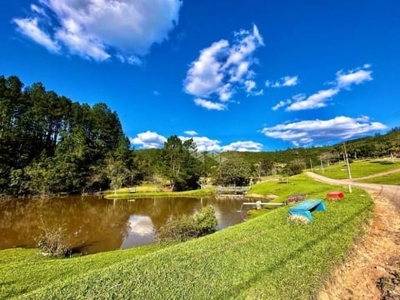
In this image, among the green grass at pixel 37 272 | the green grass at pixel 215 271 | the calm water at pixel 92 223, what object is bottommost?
the calm water at pixel 92 223

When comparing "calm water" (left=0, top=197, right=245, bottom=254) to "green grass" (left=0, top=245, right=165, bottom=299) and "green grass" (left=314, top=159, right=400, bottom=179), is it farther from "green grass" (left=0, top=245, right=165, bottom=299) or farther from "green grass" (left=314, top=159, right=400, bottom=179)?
"green grass" (left=314, top=159, right=400, bottom=179)

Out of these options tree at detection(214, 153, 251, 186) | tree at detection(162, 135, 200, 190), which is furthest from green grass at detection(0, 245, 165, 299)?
tree at detection(214, 153, 251, 186)

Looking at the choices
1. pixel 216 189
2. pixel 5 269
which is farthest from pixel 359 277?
pixel 216 189

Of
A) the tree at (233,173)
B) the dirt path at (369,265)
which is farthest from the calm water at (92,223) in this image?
the tree at (233,173)

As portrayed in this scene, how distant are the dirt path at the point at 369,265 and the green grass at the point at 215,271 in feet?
1.14

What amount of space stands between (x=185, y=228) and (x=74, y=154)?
4848cm

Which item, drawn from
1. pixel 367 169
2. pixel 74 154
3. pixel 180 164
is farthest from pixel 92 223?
pixel 367 169

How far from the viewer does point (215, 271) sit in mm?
7613

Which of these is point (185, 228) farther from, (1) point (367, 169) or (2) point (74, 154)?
(2) point (74, 154)

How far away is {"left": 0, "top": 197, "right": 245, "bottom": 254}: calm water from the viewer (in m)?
20.5

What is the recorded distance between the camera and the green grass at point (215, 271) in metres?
6.42

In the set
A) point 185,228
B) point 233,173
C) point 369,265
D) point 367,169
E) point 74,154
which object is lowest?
point 369,265

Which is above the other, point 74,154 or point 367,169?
point 74,154

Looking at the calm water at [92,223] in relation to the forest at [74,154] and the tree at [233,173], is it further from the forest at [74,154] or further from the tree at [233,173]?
the tree at [233,173]
